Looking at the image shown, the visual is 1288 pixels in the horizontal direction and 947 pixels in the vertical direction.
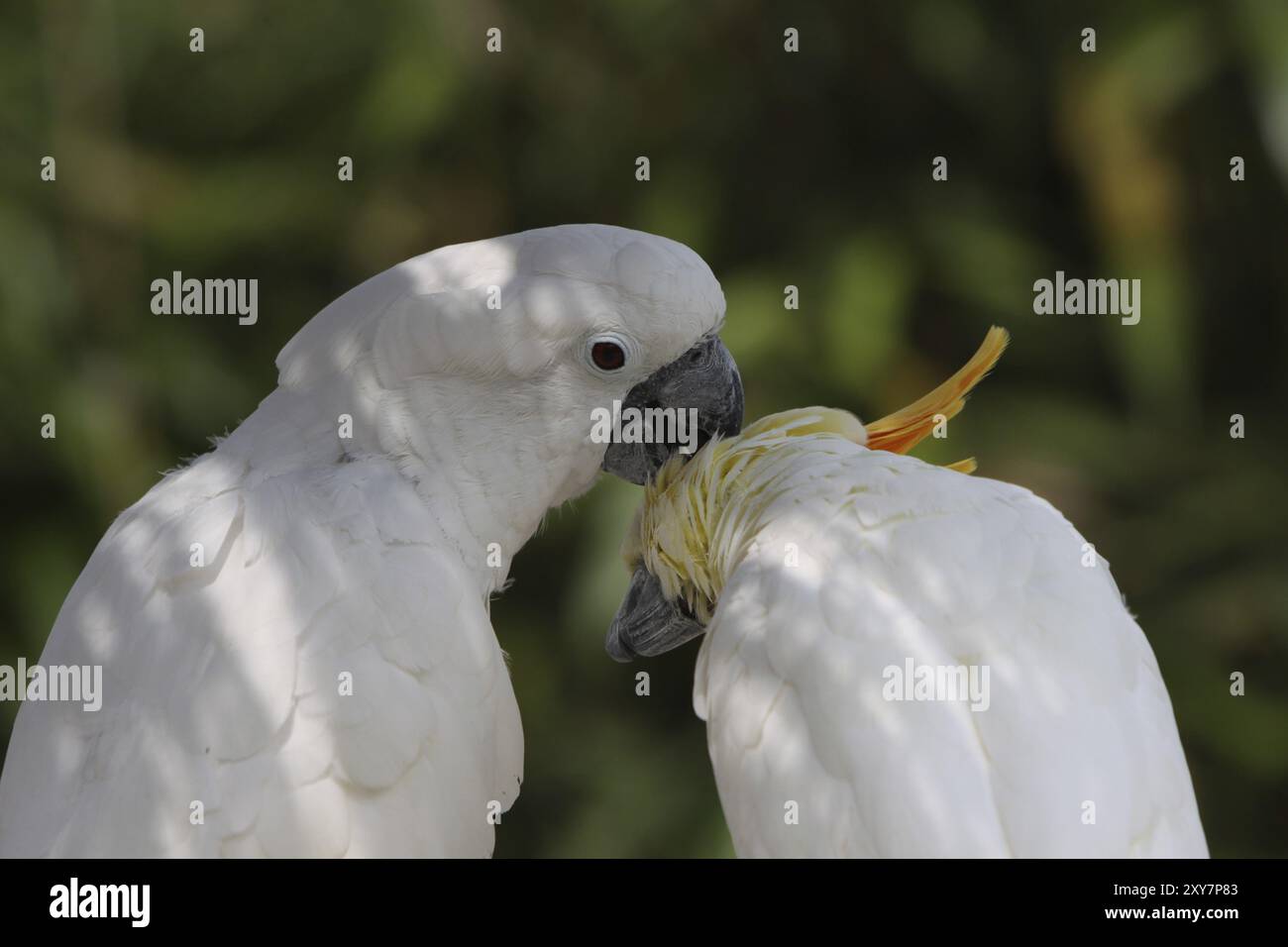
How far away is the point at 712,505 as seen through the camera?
1335mm

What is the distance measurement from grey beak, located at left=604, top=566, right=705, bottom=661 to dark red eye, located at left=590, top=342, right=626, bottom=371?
0.91 ft

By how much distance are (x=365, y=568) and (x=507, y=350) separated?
258 mm

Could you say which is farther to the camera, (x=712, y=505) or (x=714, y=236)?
(x=714, y=236)

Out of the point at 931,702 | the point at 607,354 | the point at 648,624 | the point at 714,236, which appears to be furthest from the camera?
the point at 714,236

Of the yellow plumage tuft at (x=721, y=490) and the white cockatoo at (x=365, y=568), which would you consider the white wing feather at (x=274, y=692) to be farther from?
the yellow plumage tuft at (x=721, y=490)

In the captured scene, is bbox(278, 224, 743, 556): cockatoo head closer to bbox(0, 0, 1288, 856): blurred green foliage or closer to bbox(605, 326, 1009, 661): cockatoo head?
bbox(605, 326, 1009, 661): cockatoo head

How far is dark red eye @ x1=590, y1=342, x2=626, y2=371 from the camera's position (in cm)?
128

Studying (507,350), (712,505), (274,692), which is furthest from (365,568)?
(712,505)

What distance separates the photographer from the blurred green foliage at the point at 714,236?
2613mm

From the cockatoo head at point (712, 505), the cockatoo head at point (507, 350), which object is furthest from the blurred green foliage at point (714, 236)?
the cockatoo head at point (507, 350)

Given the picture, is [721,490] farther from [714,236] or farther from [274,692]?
[714,236]

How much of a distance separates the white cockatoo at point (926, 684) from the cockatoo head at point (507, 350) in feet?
0.66

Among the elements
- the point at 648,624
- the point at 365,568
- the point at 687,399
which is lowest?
the point at 648,624
